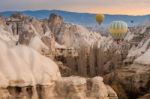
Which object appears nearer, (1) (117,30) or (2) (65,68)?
(2) (65,68)

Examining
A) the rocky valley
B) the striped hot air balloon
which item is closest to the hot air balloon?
the striped hot air balloon

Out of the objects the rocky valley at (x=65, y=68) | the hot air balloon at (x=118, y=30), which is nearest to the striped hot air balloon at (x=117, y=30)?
the hot air balloon at (x=118, y=30)

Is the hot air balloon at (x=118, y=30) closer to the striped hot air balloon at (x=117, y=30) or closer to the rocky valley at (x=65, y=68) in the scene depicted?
the striped hot air balloon at (x=117, y=30)

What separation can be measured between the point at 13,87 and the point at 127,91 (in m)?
17.3

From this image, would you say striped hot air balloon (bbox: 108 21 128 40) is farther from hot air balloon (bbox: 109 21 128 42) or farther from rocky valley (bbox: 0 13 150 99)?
rocky valley (bbox: 0 13 150 99)

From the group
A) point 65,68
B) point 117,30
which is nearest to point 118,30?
point 117,30

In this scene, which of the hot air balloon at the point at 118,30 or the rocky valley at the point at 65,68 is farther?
the hot air balloon at the point at 118,30

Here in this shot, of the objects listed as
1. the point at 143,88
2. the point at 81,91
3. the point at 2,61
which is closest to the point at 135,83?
the point at 143,88

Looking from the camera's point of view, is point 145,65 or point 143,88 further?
point 145,65

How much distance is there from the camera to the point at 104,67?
46.2 meters

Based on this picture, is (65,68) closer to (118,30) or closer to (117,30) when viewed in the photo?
(117,30)

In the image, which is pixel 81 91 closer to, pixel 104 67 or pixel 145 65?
pixel 145 65

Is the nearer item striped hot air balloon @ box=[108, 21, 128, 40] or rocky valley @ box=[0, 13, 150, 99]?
rocky valley @ box=[0, 13, 150, 99]

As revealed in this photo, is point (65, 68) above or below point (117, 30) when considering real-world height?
below
